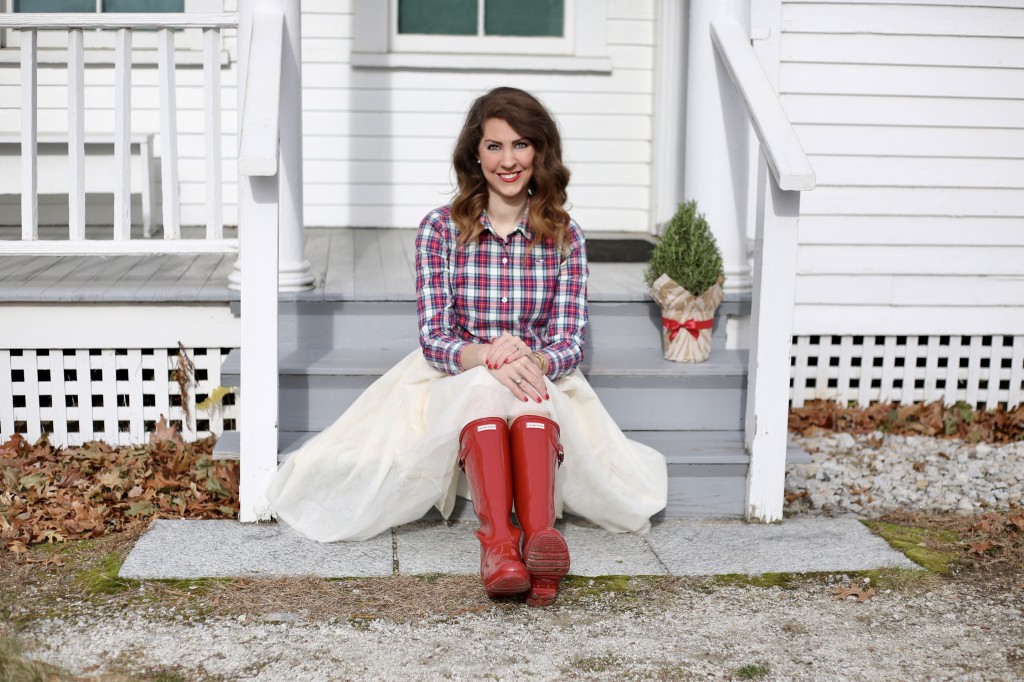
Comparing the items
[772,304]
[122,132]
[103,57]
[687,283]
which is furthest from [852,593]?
[103,57]

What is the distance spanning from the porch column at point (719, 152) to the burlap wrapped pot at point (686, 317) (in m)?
0.42

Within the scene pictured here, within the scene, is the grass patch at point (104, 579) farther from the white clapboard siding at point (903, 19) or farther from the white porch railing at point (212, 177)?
the white clapboard siding at point (903, 19)

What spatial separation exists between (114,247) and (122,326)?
0.31 meters

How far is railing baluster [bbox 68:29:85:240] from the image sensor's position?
431 centimetres

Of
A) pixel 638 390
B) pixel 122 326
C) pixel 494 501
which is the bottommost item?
pixel 494 501

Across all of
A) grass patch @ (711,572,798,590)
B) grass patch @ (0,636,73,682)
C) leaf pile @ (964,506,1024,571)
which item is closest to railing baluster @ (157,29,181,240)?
grass patch @ (0,636,73,682)

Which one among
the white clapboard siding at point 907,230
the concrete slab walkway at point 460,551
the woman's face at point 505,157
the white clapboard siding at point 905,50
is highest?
the white clapboard siding at point 905,50

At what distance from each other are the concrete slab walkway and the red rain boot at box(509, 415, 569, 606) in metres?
0.28

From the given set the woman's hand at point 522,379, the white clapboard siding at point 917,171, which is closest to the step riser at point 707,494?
the woman's hand at point 522,379

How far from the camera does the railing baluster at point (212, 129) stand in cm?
432

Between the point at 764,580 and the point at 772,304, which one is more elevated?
the point at 772,304

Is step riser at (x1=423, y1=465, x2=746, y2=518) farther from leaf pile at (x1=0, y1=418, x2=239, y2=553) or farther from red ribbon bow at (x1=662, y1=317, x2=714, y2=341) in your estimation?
leaf pile at (x1=0, y1=418, x2=239, y2=553)

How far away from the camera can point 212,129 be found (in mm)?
→ 4367

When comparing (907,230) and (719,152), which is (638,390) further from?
(907,230)
